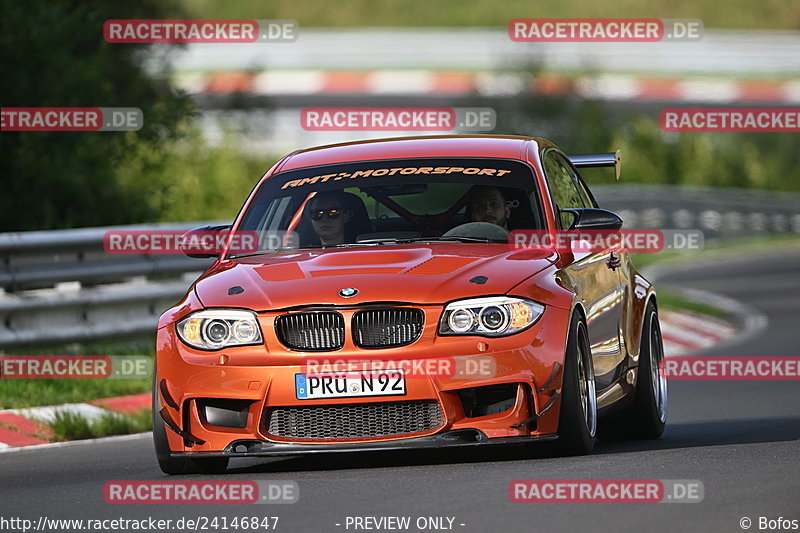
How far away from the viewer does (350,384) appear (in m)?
7.95

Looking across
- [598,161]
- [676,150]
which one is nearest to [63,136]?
[598,161]

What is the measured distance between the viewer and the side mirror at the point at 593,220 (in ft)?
29.6

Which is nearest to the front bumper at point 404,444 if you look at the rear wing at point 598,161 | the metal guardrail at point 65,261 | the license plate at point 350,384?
the license plate at point 350,384

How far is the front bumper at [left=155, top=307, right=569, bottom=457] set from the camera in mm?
7938

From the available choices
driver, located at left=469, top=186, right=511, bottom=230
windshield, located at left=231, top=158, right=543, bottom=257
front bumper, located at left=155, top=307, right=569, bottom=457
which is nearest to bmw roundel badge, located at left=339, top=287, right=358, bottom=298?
front bumper, located at left=155, top=307, right=569, bottom=457

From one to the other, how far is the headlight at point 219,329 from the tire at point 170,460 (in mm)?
301

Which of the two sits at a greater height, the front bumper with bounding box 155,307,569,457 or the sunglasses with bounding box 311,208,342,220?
the sunglasses with bounding box 311,208,342,220

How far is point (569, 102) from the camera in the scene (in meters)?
38.9

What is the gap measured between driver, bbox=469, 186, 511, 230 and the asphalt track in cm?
120

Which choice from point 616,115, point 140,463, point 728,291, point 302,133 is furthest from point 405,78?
point 140,463

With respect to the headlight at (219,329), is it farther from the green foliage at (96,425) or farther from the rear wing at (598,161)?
the rear wing at (598,161)

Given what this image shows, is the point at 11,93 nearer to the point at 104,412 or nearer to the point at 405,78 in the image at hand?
the point at 104,412

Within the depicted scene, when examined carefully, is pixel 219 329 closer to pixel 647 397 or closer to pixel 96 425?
pixel 647 397

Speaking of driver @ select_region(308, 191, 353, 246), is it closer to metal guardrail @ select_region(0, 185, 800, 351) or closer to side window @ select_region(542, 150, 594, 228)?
side window @ select_region(542, 150, 594, 228)
